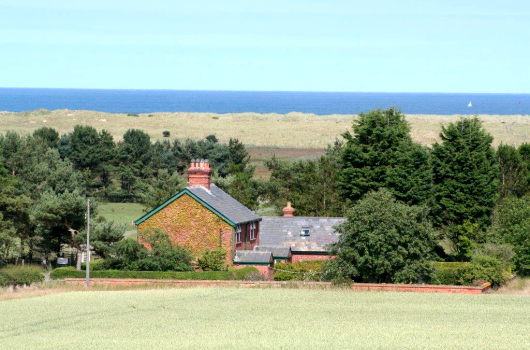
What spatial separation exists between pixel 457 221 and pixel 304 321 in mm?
36779

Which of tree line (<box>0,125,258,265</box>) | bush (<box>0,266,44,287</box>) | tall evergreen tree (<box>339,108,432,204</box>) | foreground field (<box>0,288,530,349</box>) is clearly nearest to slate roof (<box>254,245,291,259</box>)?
tall evergreen tree (<box>339,108,432,204</box>)

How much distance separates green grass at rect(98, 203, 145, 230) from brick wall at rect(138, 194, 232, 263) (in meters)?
29.6

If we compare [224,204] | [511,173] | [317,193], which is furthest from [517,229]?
[317,193]

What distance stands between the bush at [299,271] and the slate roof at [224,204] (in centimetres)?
441

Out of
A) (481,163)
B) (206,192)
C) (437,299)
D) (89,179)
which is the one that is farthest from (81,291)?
(89,179)

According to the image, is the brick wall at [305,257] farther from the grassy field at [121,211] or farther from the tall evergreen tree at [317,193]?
the grassy field at [121,211]

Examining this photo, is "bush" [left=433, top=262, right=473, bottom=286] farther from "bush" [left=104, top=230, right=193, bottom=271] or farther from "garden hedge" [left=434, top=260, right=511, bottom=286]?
"bush" [left=104, top=230, right=193, bottom=271]

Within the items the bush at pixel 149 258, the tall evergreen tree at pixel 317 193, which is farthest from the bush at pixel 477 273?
the tall evergreen tree at pixel 317 193

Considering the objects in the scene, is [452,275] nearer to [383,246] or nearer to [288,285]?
[383,246]

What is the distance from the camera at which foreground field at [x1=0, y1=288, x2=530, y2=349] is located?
111 ft

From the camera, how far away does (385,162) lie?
7681 centimetres

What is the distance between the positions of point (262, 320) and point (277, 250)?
2952 cm

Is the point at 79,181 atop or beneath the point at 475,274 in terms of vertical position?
atop

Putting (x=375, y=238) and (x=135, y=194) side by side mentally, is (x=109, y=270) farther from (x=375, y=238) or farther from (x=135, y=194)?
(x=135, y=194)
